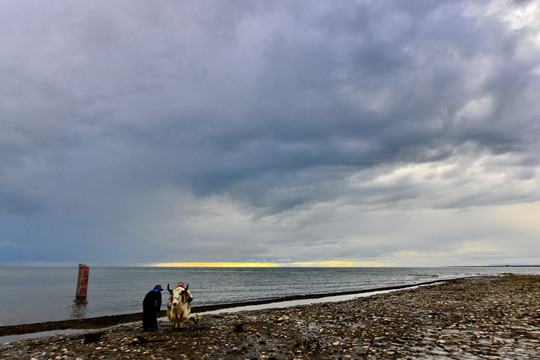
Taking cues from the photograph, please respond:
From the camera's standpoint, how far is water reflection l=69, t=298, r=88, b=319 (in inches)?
1188

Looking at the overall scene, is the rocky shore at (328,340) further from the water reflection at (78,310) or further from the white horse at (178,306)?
the water reflection at (78,310)

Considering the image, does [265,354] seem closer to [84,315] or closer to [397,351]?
[397,351]

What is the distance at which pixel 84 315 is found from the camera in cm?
3072

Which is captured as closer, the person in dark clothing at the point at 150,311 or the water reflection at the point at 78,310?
the person in dark clothing at the point at 150,311

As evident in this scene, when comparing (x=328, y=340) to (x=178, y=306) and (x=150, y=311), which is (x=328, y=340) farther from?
(x=150, y=311)

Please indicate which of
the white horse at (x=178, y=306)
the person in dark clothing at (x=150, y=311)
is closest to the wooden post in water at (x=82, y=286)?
the person in dark clothing at (x=150, y=311)

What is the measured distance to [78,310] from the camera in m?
34.3

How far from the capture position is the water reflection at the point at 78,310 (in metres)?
30.2

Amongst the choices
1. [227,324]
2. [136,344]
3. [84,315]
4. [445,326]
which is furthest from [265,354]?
[84,315]

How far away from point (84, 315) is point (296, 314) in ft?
71.2

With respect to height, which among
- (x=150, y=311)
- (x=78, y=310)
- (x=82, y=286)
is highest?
(x=150, y=311)

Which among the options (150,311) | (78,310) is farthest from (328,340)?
(78,310)

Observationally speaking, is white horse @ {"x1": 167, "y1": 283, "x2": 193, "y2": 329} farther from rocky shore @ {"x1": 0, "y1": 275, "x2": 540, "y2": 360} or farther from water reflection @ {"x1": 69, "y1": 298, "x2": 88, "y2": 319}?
water reflection @ {"x1": 69, "y1": 298, "x2": 88, "y2": 319}

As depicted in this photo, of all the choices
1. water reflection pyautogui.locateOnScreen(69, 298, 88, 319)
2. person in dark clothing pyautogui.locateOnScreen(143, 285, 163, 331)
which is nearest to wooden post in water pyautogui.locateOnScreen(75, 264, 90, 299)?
water reflection pyautogui.locateOnScreen(69, 298, 88, 319)
